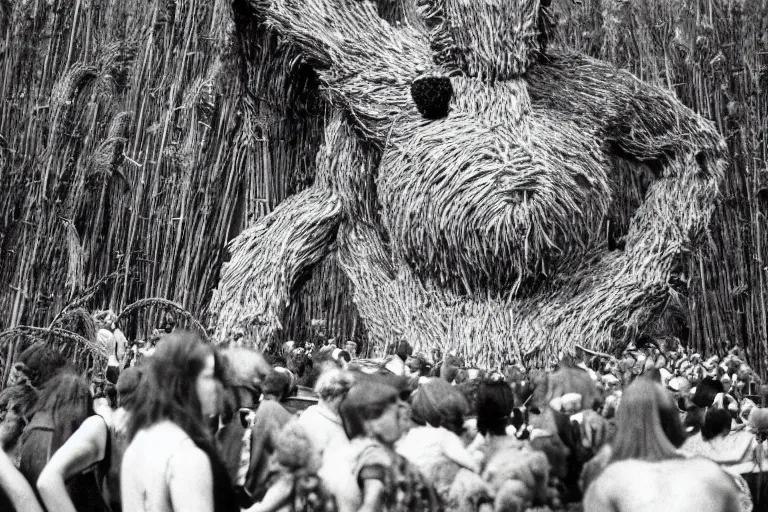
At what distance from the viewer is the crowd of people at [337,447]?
2.81 meters

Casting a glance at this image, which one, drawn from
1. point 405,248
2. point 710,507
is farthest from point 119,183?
point 710,507

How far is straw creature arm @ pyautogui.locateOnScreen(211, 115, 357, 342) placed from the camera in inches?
358

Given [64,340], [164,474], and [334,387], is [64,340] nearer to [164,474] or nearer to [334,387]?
[334,387]

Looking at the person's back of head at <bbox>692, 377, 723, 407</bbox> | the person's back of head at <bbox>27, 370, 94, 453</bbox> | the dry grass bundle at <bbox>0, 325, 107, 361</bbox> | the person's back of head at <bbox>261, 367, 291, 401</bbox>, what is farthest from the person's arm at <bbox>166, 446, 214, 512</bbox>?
the dry grass bundle at <bbox>0, 325, 107, 361</bbox>

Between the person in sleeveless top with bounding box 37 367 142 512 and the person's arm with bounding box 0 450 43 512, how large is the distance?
0.21m

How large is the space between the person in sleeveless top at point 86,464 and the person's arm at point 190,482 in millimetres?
332

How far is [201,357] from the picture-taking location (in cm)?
306

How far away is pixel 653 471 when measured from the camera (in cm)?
280

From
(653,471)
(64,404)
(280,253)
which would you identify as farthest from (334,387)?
(280,253)

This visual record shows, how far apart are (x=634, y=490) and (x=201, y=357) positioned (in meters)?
1.16

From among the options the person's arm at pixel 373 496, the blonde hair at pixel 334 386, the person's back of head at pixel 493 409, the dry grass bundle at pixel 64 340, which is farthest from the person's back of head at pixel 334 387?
the dry grass bundle at pixel 64 340

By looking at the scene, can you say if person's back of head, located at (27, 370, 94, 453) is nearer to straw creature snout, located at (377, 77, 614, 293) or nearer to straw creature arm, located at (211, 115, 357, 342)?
straw creature snout, located at (377, 77, 614, 293)

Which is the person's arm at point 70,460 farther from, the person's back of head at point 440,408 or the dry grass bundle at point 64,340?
the dry grass bundle at point 64,340

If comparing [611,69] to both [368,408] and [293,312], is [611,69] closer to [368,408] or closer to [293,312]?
[293,312]
